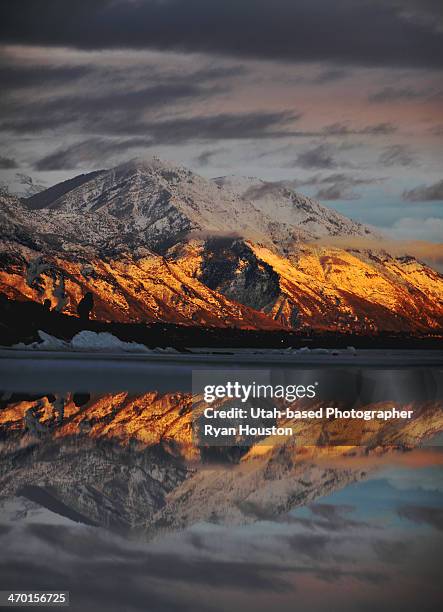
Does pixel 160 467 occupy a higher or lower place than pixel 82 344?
lower

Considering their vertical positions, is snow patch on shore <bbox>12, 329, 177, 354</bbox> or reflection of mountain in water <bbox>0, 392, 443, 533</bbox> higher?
snow patch on shore <bbox>12, 329, 177, 354</bbox>

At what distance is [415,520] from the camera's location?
634 inches

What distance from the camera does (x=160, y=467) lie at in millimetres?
19984

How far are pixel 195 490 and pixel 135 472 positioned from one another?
6.11ft

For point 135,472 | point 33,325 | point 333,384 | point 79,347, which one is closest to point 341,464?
point 135,472

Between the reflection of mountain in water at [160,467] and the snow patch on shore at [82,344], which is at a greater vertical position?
the snow patch on shore at [82,344]

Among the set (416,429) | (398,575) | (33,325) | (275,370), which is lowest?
(398,575)

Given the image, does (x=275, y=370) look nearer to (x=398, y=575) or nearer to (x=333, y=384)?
Result: (x=333, y=384)

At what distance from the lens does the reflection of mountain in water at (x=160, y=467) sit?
16.2 metres

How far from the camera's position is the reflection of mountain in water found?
16.2 meters

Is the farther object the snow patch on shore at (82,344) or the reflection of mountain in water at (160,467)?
the snow patch on shore at (82,344)

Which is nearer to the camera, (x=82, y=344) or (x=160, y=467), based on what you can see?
(x=160, y=467)

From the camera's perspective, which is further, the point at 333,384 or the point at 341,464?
the point at 333,384

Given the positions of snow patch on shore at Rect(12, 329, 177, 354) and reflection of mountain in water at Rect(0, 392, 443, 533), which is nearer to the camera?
reflection of mountain in water at Rect(0, 392, 443, 533)
